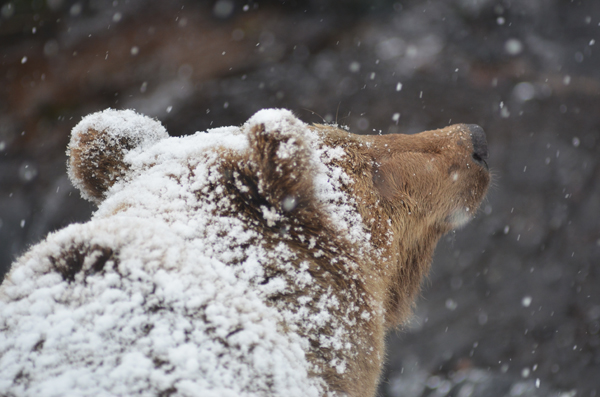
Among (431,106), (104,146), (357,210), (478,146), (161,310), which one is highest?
(431,106)

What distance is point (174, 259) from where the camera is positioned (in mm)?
1036

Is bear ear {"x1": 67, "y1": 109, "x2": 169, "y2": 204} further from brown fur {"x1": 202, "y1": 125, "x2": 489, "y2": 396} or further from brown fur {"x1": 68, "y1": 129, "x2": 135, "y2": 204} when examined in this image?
brown fur {"x1": 202, "y1": 125, "x2": 489, "y2": 396}

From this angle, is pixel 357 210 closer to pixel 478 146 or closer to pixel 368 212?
pixel 368 212

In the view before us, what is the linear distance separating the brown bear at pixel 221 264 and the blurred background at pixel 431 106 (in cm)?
225

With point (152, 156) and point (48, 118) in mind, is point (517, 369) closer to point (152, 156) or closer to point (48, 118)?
point (152, 156)

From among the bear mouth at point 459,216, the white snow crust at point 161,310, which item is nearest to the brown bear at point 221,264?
the white snow crust at point 161,310

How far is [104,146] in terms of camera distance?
63.4 inches

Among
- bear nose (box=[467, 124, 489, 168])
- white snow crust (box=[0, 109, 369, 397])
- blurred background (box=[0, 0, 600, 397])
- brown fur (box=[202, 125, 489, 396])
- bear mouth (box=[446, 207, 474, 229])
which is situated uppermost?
blurred background (box=[0, 0, 600, 397])

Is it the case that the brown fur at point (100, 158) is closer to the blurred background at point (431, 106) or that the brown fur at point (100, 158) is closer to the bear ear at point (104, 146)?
the bear ear at point (104, 146)

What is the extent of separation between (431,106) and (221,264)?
349 centimetres

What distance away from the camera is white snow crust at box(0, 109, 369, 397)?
2.89 feet

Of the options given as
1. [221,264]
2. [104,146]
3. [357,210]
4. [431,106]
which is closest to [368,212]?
[357,210]

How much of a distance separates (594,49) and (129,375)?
4.57m

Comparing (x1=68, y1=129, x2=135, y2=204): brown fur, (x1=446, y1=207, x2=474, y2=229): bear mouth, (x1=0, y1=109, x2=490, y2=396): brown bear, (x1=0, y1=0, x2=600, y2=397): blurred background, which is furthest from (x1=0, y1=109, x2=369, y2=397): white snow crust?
(x1=0, y1=0, x2=600, y2=397): blurred background
